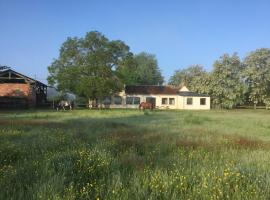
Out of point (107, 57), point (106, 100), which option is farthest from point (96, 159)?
point (106, 100)

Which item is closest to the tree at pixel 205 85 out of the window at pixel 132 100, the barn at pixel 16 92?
the window at pixel 132 100

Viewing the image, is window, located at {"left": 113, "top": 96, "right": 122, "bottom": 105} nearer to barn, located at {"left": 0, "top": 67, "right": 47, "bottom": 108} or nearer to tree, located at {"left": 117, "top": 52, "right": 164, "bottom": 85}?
barn, located at {"left": 0, "top": 67, "right": 47, "bottom": 108}

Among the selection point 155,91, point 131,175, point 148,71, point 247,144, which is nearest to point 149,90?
point 155,91

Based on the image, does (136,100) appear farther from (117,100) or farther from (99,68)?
(99,68)

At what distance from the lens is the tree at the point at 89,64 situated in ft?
180

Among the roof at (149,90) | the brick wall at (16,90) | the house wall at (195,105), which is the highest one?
the roof at (149,90)

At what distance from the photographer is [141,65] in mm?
117938

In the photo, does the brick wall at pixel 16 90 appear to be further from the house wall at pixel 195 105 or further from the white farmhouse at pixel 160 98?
the house wall at pixel 195 105

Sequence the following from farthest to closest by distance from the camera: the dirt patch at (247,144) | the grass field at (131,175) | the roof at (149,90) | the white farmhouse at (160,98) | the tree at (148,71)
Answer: the tree at (148,71)
the roof at (149,90)
the white farmhouse at (160,98)
the dirt patch at (247,144)
the grass field at (131,175)

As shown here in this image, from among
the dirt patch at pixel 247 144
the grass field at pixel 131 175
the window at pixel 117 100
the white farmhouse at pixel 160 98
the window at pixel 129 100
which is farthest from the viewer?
the window at pixel 129 100

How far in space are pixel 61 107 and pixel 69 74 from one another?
5687mm

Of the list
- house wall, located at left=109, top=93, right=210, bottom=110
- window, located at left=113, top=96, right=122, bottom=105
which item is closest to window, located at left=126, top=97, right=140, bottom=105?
house wall, located at left=109, top=93, right=210, bottom=110

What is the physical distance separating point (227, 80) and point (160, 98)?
13.5 m

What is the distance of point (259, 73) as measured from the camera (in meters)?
67.4
